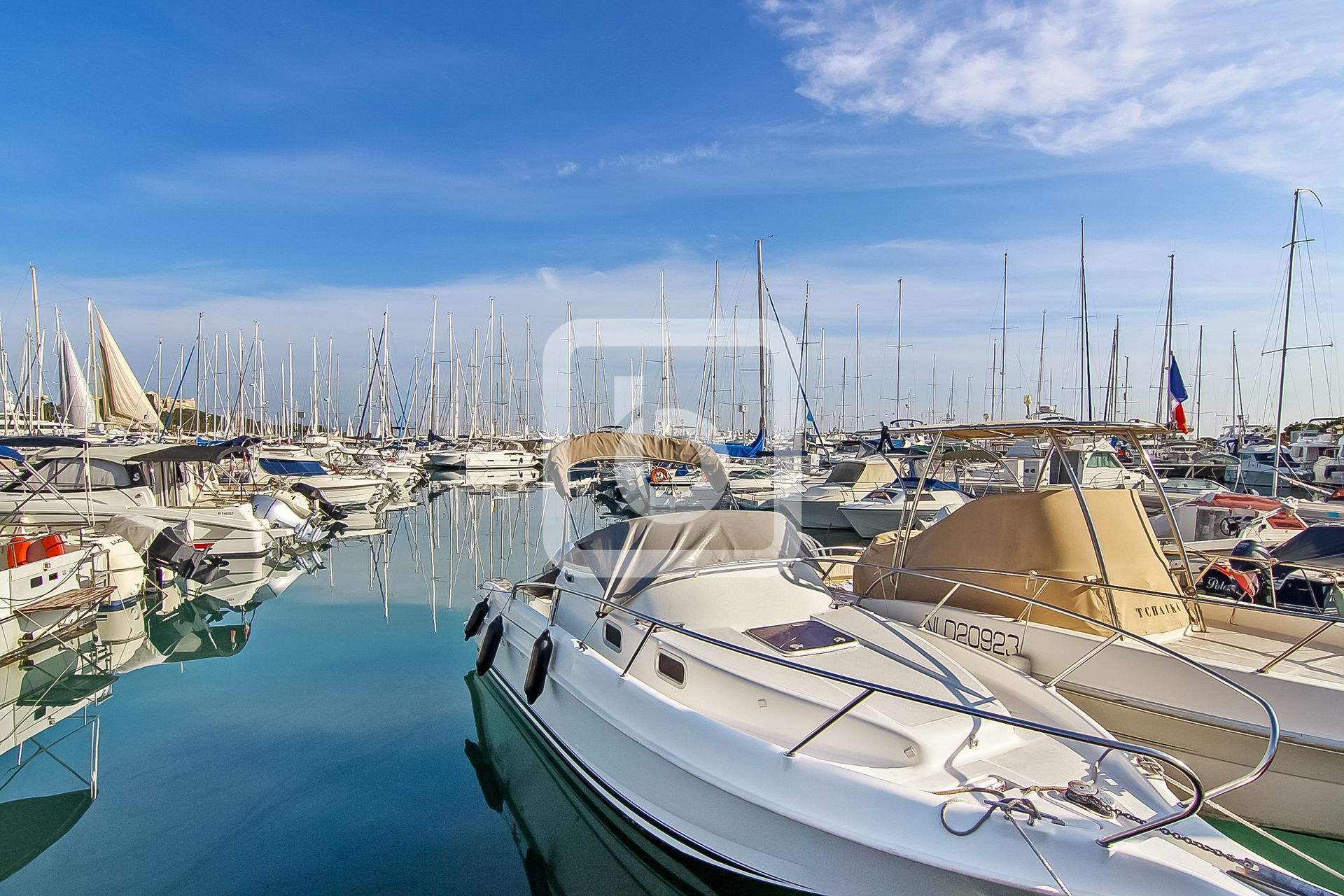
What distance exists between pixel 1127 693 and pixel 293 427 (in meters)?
53.0

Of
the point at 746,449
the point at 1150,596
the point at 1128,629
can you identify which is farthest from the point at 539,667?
the point at 746,449

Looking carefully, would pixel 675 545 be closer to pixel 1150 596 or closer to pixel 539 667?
pixel 539 667

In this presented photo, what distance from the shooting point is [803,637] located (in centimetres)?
508

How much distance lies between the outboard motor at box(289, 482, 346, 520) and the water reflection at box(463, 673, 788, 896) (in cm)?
1782

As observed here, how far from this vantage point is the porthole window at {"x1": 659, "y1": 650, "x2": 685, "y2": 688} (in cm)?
480

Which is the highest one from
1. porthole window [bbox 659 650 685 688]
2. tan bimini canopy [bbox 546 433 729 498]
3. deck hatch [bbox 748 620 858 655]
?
tan bimini canopy [bbox 546 433 729 498]

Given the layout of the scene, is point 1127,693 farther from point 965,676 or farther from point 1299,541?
point 1299,541

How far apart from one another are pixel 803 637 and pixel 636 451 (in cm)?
380

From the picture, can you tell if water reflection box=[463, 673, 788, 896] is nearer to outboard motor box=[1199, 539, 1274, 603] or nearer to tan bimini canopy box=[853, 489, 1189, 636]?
tan bimini canopy box=[853, 489, 1189, 636]

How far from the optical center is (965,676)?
4762mm

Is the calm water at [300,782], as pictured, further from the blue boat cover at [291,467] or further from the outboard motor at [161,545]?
the blue boat cover at [291,467]

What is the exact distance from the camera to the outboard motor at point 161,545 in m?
13.6

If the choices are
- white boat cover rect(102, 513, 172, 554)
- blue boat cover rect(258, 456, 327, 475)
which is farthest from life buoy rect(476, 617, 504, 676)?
blue boat cover rect(258, 456, 327, 475)

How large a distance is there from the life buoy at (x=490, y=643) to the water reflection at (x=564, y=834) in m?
0.61
